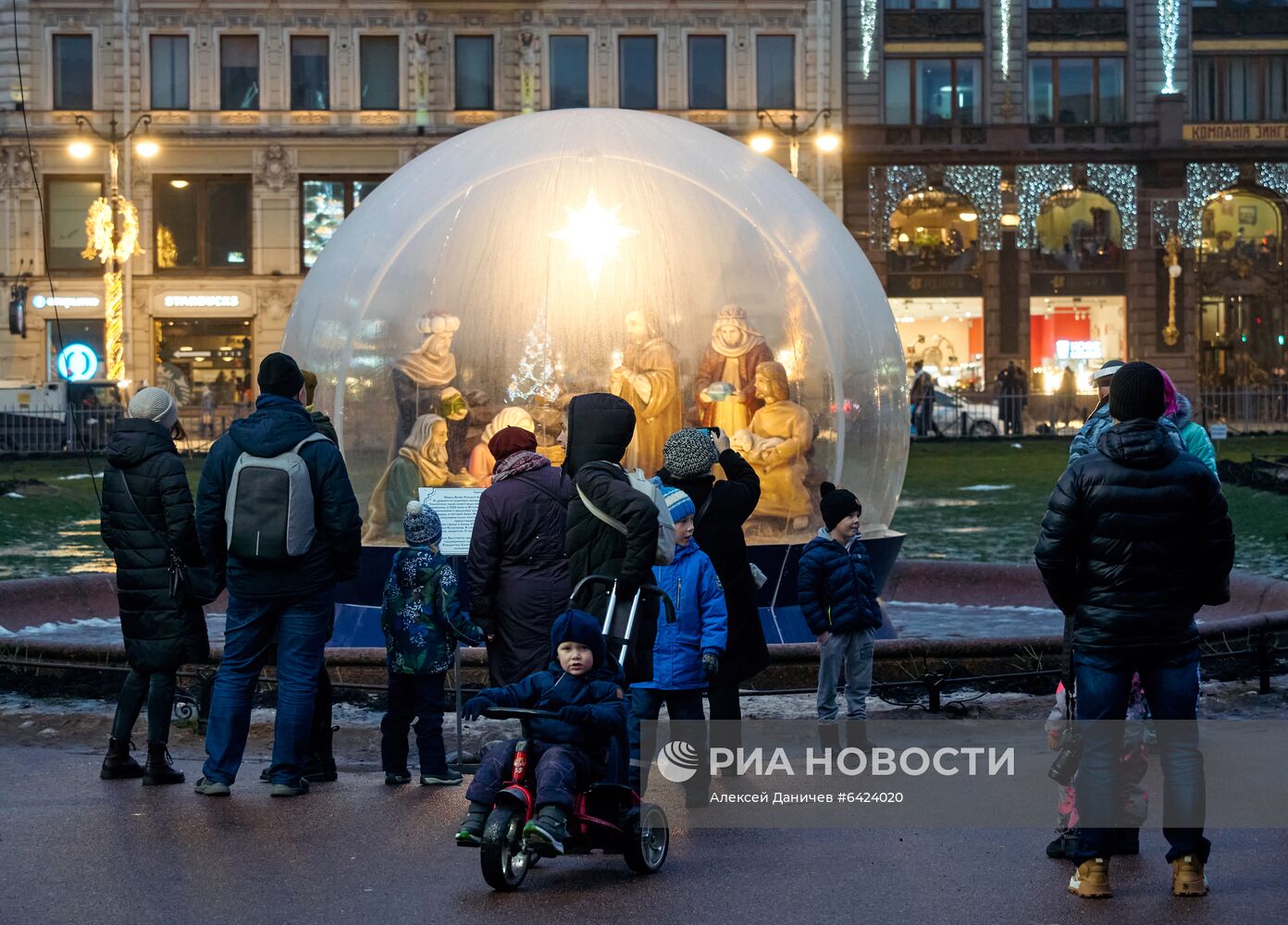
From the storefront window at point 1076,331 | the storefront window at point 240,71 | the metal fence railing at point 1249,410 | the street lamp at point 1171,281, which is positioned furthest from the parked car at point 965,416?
the storefront window at point 240,71

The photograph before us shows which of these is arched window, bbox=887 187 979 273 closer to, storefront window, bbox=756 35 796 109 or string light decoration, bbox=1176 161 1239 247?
storefront window, bbox=756 35 796 109

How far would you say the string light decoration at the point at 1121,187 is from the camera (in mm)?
52531

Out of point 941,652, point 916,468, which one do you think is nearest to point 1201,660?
point 941,652

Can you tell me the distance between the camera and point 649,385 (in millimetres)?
10930

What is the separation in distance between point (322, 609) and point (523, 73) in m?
42.9

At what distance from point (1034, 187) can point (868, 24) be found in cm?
612

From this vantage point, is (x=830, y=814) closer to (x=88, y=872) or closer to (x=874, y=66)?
(x=88, y=872)

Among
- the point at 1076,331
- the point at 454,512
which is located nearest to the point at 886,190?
the point at 1076,331

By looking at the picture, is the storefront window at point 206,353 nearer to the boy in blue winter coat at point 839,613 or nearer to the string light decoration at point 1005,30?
the string light decoration at point 1005,30

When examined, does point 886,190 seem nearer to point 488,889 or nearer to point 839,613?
point 839,613

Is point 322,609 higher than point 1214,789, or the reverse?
point 322,609

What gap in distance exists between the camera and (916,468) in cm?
3094

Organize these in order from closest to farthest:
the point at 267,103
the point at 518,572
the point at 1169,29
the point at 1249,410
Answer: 1. the point at 518,572
2. the point at 1249,410
3. the point at 267,103
4. the point at 1169,29

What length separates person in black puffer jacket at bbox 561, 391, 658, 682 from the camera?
691cm
